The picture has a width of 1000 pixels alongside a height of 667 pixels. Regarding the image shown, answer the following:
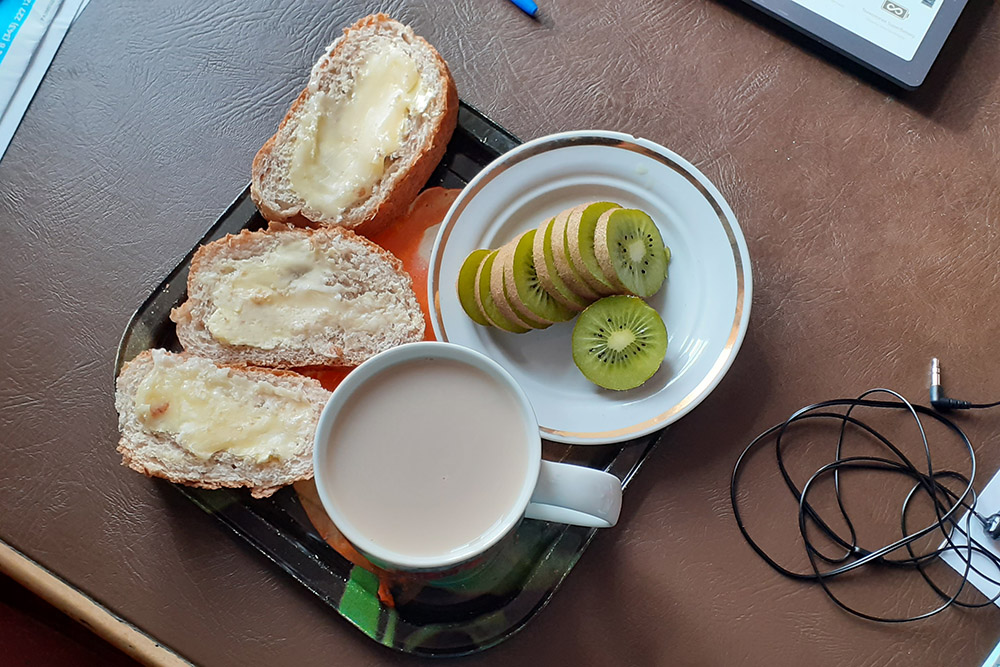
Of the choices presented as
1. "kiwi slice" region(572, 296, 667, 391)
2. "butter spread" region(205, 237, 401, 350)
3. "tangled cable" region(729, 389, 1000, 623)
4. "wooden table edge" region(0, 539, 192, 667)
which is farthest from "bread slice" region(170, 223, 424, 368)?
"tangled cable" region(729, 389, 1000, 623)

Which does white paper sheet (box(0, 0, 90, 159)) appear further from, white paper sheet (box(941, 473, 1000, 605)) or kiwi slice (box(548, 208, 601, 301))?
white paper sheet (box(941, 473, 1000, 605))

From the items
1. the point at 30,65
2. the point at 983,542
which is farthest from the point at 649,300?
the point at 30,65

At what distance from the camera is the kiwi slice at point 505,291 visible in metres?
0.93

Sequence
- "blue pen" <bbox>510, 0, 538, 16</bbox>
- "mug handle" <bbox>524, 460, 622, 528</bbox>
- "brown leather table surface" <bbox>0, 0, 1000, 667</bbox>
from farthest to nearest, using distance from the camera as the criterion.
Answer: "blue pen" <bbox>510, 0, 538, 16</bbox> → "brown leather table surface" <bbox>0, 0, 1000, 667</bbox> → "mug handle" <bbox>524, 460, 622, 528</bbox>

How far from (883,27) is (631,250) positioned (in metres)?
0.51

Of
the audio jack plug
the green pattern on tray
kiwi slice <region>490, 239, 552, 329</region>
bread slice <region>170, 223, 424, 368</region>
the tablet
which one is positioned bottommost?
the green pattern on tray

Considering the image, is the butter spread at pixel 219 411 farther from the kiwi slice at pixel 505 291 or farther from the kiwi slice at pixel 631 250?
the kiwi slice at pixel 631 250

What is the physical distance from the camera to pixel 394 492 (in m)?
0.81

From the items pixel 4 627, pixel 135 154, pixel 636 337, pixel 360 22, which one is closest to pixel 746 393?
pixel 636 337

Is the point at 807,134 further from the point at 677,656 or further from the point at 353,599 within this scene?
the point at 353,599

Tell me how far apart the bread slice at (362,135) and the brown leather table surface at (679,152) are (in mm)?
121

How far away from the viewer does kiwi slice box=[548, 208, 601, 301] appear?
902 mm

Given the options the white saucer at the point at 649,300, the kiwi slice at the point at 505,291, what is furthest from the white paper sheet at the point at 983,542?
the kiwi slice at the point at 505,291

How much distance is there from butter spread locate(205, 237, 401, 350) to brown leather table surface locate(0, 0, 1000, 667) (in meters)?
0.16
